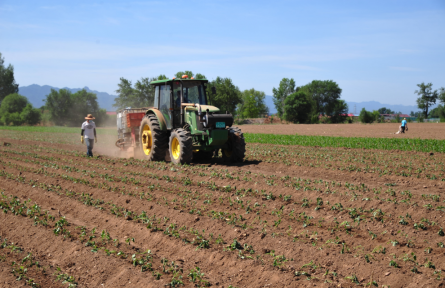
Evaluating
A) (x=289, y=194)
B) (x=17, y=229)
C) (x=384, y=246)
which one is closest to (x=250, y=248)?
(x=384, y=246)

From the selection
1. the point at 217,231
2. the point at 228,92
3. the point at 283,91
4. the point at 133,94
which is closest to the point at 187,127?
the point at 217,231

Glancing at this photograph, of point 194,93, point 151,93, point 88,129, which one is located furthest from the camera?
point 151,93

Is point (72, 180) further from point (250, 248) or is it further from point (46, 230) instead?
point (250, 248)

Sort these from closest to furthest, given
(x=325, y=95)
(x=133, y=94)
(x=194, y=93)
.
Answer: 1. (x=194, y=93)
2. (x=133, y=94)
3. (x=325, y=95)

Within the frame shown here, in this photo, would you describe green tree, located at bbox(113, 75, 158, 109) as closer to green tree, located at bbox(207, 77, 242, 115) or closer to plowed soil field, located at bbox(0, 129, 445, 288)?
green tree, located at bbox(207, 77, 242, 115)

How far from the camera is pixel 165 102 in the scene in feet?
40.4

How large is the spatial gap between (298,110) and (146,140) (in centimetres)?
6843

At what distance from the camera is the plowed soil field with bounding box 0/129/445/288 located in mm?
4344

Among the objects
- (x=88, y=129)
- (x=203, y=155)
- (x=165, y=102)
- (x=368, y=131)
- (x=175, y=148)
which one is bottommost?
(x=203, y=155)

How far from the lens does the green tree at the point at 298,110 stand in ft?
257

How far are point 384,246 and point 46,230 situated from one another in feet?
17.0

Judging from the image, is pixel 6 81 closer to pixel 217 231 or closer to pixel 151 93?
pixel 151 93

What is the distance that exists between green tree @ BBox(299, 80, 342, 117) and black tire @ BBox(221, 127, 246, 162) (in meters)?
91.0

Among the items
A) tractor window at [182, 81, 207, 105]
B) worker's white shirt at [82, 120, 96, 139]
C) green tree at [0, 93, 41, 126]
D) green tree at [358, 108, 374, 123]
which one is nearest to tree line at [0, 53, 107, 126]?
green tree at [0, 93, 41, 126]
